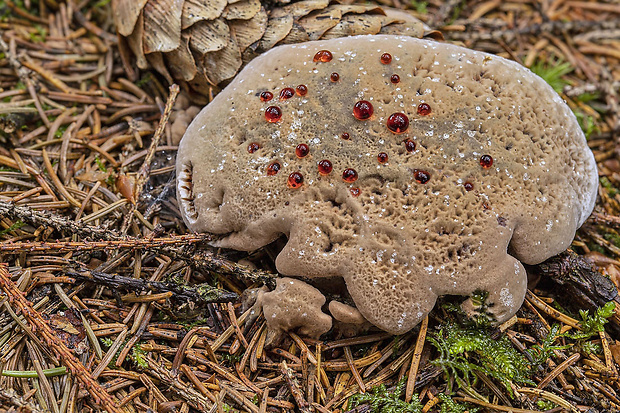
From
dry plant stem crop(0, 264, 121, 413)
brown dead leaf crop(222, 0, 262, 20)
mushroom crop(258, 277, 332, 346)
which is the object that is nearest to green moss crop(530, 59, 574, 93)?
brown dead leaf crop(222, 0, 262, 20)

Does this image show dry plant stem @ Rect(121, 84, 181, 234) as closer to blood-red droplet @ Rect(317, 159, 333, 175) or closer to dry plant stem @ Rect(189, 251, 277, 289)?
dry plant stem @ Rect(189, 251, 277, 289)

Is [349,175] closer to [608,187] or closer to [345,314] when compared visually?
[345,314]

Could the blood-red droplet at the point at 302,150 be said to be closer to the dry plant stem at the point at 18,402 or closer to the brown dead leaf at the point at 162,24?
the brown dead leaf at the point at 162,24

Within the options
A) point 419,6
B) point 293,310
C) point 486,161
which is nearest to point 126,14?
point 293,310

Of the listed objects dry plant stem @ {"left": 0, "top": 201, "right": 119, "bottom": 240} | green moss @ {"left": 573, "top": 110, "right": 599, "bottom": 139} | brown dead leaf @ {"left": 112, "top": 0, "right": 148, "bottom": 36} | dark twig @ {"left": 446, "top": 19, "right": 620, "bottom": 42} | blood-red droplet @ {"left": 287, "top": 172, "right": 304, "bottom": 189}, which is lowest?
green moss @ {"left": 573, "top": 110, "right": 599, "bottom": 139}

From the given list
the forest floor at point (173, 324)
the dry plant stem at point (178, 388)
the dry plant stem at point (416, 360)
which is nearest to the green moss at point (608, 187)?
the forest floor at point (173, 324)

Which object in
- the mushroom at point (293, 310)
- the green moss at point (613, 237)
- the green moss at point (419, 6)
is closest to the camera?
the mushroom at point (293, 310)

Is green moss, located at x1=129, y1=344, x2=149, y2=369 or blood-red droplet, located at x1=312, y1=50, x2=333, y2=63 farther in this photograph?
blood-red droplet, located at x1=312, y1=50, x2=333, y2=63

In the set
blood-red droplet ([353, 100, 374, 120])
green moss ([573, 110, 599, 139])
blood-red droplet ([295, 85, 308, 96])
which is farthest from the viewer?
green moss ([573, 110, 599, 139])
